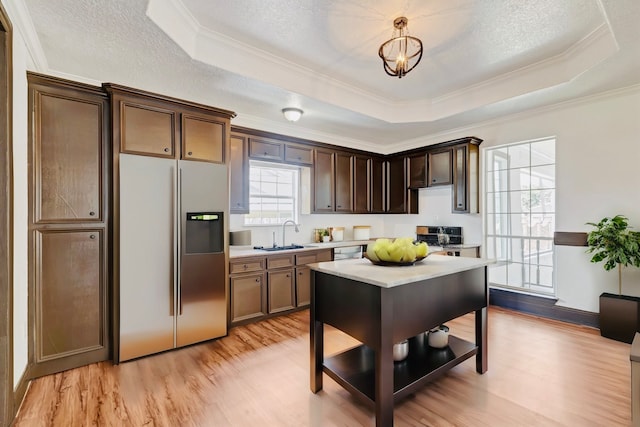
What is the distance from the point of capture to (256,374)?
2.47m

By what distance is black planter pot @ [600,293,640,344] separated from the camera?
2.97m

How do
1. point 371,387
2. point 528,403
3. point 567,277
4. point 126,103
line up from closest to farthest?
point 371,387
point 528,403
point 126,103
point 567,277

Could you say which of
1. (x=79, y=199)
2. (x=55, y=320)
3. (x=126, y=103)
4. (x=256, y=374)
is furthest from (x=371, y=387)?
(x=126, y=103)

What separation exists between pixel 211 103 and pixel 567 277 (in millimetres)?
4964

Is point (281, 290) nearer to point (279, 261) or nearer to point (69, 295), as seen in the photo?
point (279, 261)

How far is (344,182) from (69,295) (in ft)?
12.4

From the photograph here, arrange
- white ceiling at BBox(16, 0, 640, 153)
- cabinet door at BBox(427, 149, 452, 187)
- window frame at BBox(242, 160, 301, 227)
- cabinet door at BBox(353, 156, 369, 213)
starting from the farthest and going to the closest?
cabinet door at BBox(353, 156, 369, 213) → cabinet door at BBox(427, 149, 452, 187) → window frame at BBox(242, 160, 301, 227) → white ceiling at BBox(16, 0, 640, 153)

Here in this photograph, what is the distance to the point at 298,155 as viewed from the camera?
4.46 m

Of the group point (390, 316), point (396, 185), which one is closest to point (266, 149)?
point (396, 185)

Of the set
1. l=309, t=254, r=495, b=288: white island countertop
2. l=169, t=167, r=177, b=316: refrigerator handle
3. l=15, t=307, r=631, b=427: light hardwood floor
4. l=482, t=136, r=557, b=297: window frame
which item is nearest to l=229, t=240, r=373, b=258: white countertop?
l=169, t=167, r=177, b=316: refrigerator handle

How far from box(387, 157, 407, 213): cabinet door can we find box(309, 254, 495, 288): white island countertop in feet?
9.97

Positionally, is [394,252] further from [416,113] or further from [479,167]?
[479,167]

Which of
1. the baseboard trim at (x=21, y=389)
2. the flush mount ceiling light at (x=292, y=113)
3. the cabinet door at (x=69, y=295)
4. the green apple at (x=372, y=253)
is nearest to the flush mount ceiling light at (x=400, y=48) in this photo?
the flush mount ceiling light at (x=292, y=113)

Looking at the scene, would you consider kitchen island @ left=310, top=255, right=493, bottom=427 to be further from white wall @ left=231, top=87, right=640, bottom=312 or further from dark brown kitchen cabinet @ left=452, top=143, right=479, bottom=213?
dark brown kitchen cabinet @ left=452, top=143, right=479, bottom=213
